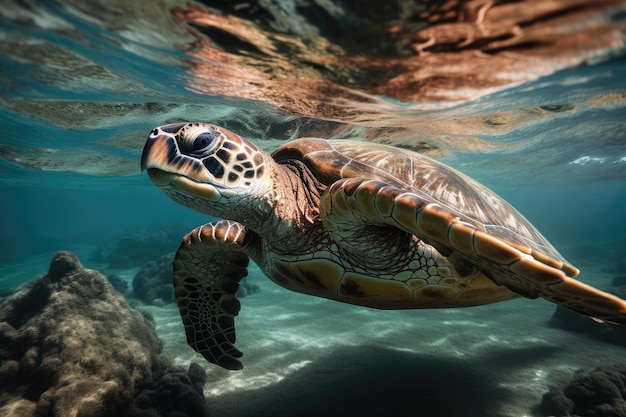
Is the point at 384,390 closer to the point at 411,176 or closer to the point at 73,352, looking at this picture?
the point at 411,176

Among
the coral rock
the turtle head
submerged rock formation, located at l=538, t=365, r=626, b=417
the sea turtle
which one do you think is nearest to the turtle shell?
the sea turtle

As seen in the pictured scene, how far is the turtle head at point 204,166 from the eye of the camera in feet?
7.51

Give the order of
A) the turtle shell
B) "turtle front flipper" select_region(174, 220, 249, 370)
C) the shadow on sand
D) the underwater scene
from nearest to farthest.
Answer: the underwater scene → the turtle shell → the shadow on sand → "turtle front flipper" select_region(174, 220, 249, 370)

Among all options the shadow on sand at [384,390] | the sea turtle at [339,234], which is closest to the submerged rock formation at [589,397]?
the shadow on sand at [384,390]

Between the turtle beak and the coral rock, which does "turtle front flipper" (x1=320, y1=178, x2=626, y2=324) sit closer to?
the turtle beak

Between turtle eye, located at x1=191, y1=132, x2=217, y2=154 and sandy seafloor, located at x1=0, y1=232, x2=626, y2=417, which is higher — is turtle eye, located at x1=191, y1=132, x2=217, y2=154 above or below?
above

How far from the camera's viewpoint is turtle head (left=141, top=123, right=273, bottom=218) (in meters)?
2.29

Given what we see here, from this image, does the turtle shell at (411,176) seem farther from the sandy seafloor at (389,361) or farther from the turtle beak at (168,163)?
the sandy seafloor at (389,361)

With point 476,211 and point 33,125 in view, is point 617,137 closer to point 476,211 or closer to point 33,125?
point 476,211

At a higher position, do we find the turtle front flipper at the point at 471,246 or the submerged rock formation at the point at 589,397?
the turtle front flipper at the point at 471,246

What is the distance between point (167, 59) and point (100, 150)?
11160 millimetres

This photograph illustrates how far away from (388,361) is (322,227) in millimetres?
3174

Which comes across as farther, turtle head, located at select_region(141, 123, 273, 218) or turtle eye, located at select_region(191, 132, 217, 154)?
turtle eye, located at select_region(191, 132, 217, 154)

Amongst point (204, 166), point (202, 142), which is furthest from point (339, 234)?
point (202, 142)
